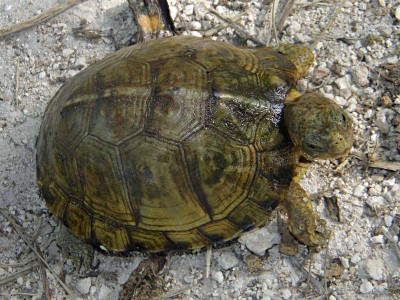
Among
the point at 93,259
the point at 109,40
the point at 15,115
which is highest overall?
the point at 109,40

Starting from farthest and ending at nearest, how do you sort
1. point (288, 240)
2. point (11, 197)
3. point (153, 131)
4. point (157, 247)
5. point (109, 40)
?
point (109, 40) → point (11, 197) → point (288, 240) → point (157, 247) → point (153, 131)

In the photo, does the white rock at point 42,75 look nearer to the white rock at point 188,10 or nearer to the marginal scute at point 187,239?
the white rock at point 188,10

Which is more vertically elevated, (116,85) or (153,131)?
(116,85)

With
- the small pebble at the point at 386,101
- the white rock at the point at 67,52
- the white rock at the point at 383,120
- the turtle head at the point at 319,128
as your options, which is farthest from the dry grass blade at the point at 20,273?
the small pebble at the point at 386,101

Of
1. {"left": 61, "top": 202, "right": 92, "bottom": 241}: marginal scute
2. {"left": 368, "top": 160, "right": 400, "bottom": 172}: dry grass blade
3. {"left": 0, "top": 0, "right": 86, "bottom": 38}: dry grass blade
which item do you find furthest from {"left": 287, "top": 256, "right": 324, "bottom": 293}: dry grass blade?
{"left": 0, "top": 0, "right": 86, "bottom": 38}: dry grass blade

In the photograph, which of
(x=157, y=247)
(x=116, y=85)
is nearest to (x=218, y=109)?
(x=116, y=85)

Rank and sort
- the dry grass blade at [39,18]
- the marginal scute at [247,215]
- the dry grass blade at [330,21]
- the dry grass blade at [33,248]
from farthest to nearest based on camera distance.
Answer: the dry grass blade at [39,18], the dry grass blade at [330,21], the dry grass blade at [33,248], the marginal scute at [247,215]

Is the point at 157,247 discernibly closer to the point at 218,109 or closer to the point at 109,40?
the point at 218,109
